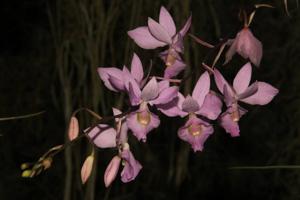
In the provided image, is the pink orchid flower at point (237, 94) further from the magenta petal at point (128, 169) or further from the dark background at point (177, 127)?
the dark background at point (177, 127)

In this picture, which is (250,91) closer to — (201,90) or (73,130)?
(201,90)

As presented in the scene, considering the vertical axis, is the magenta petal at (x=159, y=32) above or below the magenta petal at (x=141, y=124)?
above

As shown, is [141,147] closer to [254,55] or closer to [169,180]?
[169,180]

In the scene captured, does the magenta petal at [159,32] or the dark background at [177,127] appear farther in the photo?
the dark background at [177,127]

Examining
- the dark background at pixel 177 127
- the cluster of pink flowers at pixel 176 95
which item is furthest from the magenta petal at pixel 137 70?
A: the dark background at pixel 177 127

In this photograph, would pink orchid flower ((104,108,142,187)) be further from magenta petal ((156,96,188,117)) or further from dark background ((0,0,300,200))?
dark background ((0,0,300,200))

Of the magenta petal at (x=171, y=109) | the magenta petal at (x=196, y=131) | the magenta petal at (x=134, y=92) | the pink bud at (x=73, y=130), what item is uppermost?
the magenta petal at (x=134, y=92)

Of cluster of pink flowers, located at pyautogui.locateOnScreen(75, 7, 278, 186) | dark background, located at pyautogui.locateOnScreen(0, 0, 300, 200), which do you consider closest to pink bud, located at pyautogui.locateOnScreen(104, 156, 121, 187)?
cluster of pink flowers, located at pyautogui.locateOnScreen(75, 7, 278, 186)
